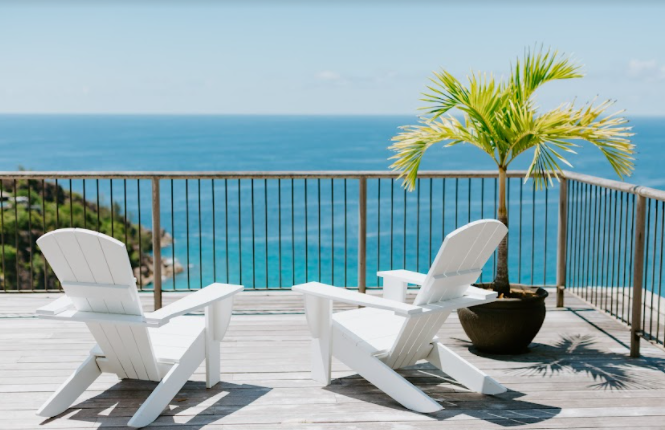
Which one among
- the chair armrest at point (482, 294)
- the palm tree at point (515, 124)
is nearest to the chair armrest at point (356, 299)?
the chair armrest at point (482, 294)

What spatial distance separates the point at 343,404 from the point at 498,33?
227 feet

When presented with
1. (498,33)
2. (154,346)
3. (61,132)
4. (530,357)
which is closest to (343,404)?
(154,346)

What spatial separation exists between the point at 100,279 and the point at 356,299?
1236mm

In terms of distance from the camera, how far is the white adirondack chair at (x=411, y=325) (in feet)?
12.5

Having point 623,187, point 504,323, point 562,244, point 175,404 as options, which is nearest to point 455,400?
point 504,323

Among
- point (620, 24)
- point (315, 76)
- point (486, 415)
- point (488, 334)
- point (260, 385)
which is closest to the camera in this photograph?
point (486, 415)

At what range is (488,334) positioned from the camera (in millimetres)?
4727

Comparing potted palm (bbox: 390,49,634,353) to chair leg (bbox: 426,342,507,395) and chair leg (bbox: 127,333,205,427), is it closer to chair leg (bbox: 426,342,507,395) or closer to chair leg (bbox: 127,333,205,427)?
chair leg (bbox: 426,342,507,395)

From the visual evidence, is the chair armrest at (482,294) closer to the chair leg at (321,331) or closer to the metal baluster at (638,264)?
the chair leg at (321,331)

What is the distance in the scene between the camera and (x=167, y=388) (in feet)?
12.3

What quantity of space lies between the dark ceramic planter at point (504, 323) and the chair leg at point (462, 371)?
22.9 inches

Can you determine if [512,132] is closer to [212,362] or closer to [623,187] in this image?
[623,187]

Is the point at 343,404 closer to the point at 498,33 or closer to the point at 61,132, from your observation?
the point at 498,33

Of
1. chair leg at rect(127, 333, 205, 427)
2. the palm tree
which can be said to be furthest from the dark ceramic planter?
chair leg at rect(127, 333, 205, 427)
